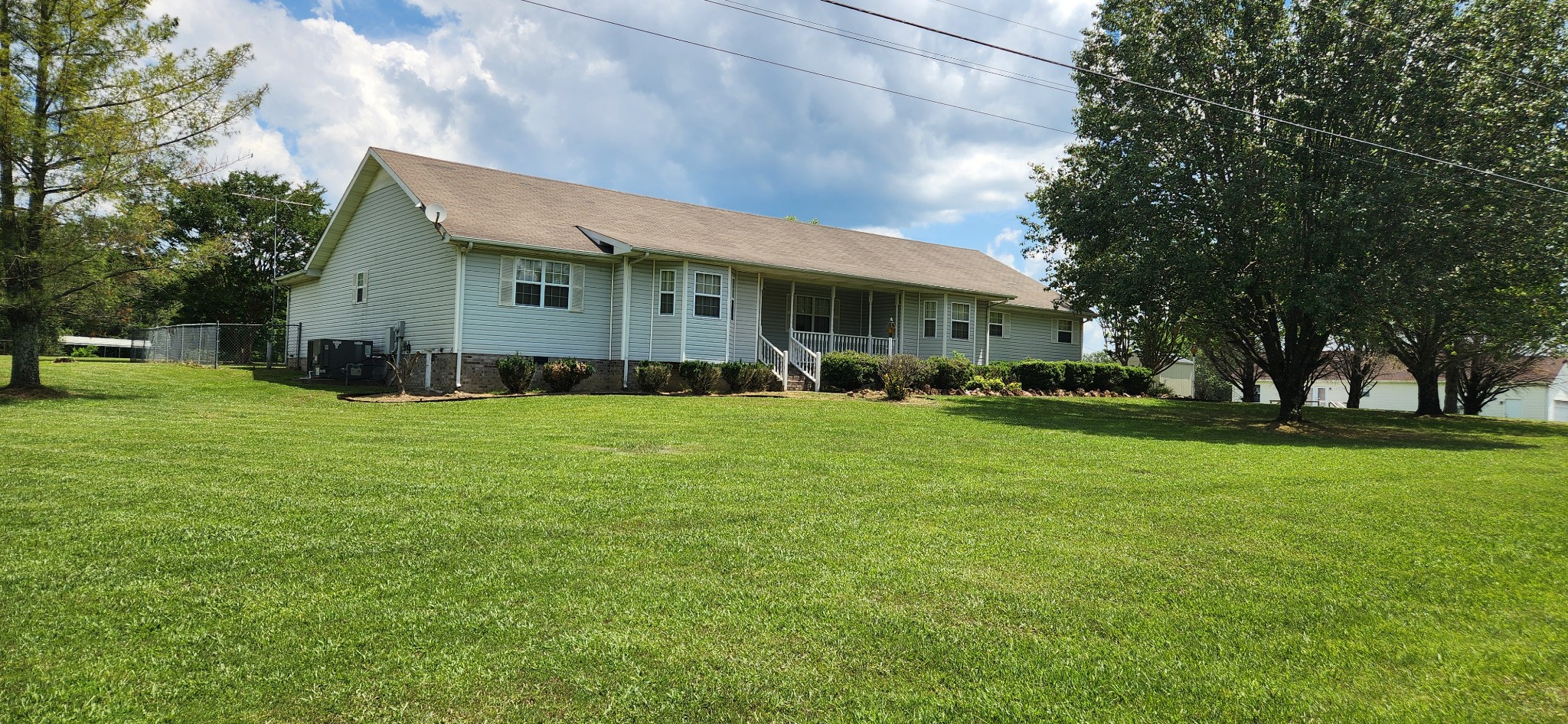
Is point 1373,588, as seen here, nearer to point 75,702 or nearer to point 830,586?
point 830,586

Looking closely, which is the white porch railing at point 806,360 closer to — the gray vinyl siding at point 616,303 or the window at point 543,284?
the gray vinyl siding at point 616,303

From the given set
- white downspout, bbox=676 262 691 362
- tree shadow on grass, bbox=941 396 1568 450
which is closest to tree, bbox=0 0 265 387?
white downspout, bbox=676 262 691 362

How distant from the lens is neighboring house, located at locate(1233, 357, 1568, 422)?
37438 millimetres

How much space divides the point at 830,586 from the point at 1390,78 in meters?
17.9

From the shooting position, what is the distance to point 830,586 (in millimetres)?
4332

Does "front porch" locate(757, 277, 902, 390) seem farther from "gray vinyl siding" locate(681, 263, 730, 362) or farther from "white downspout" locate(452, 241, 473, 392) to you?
"white downspout" locate(452, 241, 473, 392)

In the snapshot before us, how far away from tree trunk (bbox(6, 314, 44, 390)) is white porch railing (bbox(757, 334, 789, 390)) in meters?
14.7

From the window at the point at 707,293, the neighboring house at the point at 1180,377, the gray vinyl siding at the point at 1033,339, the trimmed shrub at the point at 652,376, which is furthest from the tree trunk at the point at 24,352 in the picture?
the neighboring house at the point at 1180,377

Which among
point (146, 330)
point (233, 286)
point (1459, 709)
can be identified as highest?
point (233, 286)

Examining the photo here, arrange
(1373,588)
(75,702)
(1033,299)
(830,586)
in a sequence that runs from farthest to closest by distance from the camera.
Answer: (1033,299), (1373,588), (830,586), (75,702)

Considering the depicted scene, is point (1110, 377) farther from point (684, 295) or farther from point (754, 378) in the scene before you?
point (684, 295)

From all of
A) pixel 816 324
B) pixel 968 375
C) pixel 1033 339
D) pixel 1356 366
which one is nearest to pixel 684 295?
pixel 816 324

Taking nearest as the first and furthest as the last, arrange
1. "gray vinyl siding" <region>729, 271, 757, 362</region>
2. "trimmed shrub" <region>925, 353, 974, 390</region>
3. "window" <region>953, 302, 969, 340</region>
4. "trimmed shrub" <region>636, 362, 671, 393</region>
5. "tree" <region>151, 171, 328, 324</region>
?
"trimmed shrub" <region>636, 362, 671, 393</region>
"gray vinyl siding" <region>729, 271, 757, 362</region>
"trimmed shrub" <region>925, 353, 974, 390</region>
"window" <region>953, 302, 969, 340</region>
"tree" <region>151, 171, 328, 324</region>

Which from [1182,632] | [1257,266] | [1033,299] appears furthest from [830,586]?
[1033,299]
